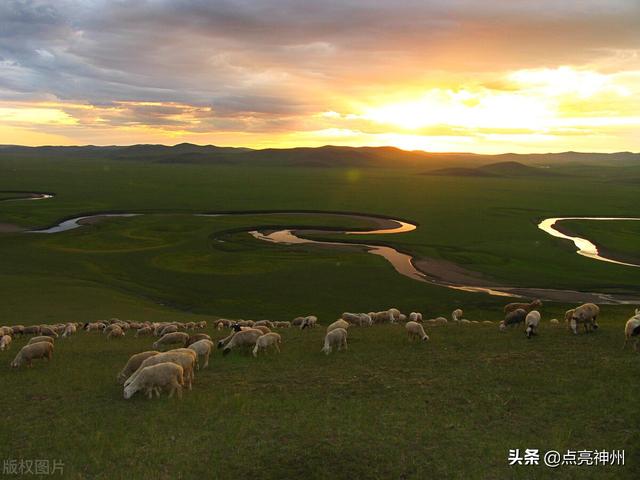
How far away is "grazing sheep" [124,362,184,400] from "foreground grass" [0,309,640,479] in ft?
1.10

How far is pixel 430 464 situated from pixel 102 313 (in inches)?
1100

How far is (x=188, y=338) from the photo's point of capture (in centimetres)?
2023

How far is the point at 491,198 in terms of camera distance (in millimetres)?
126062

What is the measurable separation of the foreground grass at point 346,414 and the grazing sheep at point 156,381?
0.34 metres

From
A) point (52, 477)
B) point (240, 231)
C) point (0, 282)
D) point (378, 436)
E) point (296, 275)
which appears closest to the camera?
point (52, 477)

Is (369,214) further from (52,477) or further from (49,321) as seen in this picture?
(52,477)

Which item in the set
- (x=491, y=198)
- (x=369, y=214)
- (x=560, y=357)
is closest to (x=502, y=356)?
(x=560, y=357)

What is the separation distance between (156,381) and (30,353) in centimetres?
672

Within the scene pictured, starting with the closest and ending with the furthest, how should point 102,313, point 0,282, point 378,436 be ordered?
point 378,436
point 102,313
point 0,282

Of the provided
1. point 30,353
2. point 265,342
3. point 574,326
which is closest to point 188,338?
point 265,342

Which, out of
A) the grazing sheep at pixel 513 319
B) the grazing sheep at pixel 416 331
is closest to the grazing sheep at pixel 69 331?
the grazing sheep at pixel 416 331

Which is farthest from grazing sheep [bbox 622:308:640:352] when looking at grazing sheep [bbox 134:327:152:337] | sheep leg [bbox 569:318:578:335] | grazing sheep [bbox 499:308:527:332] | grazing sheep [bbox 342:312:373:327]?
grazing sheep [bbox 134:327:152:337]

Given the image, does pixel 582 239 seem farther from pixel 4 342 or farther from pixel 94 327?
pixel 4 342

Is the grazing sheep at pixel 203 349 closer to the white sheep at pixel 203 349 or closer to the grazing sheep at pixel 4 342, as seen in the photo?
the white sheep at pixel 203 349
